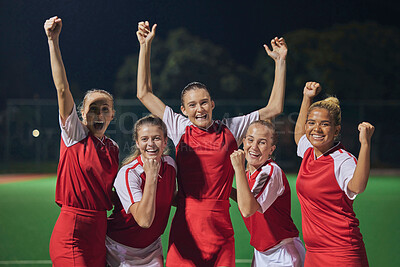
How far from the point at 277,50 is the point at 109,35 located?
101ft

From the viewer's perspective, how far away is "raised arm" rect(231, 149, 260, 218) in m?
2.84

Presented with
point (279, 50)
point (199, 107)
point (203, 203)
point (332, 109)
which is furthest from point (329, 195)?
point (279, 50)

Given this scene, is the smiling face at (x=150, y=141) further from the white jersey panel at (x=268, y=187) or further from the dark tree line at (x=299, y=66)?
the dark tree line at (x=299, y=66)

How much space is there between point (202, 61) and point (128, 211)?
2660cm

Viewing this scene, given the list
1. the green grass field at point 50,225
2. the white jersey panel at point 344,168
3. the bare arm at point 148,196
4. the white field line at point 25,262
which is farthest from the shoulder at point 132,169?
the white field line at point 25,262

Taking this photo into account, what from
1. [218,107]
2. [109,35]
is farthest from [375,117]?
[109,35]

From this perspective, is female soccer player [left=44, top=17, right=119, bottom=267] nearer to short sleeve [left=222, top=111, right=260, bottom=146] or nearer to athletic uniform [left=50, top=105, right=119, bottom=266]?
athletic uniform [left=50, top=105, right=119, bottom=266]

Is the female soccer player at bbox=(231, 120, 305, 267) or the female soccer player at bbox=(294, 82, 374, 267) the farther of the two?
the female soccer player at bbox=(231, 120, 305, 267)

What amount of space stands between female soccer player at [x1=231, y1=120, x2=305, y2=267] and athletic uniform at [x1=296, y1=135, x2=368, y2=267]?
0.73ft

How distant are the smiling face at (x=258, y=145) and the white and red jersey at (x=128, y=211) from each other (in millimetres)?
562

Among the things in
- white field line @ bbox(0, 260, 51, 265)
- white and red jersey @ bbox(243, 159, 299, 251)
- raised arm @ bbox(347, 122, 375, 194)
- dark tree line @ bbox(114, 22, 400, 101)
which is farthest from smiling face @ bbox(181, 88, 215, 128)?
dark tree line @ bbox(114, 22, 400, 101)

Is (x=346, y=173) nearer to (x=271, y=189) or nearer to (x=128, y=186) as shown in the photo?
(x=271, y=189)

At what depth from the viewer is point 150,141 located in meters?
3.08

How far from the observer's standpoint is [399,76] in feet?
84.9
